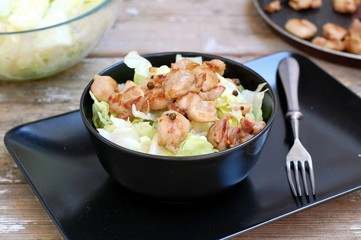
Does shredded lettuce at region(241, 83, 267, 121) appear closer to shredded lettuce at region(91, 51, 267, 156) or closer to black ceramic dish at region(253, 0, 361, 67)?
shredded lettuce at region(91, 51, 267, 156)

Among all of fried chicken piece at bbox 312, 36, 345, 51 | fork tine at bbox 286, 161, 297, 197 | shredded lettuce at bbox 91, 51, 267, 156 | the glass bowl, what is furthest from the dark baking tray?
fried chicken piece at bbox 312, 36, 345, 51

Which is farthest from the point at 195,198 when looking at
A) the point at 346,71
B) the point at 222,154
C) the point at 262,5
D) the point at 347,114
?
the point at 262,5

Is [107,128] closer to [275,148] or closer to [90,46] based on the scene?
[275,148]

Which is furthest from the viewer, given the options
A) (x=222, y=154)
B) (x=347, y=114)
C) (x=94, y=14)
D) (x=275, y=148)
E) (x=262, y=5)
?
(x=262, y=5)

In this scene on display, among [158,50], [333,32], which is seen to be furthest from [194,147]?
[333,32]

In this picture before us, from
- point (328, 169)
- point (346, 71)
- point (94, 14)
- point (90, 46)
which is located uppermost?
point (94, 14)

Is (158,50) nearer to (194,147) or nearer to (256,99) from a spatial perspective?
(256,99)

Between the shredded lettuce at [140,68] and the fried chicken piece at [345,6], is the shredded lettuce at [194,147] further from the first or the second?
the fried chicken piece at [345,6]

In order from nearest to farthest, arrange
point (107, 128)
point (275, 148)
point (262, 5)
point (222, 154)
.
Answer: point (222, 154) → point (107, 128) → point (275, 148) → point (262, 5)
